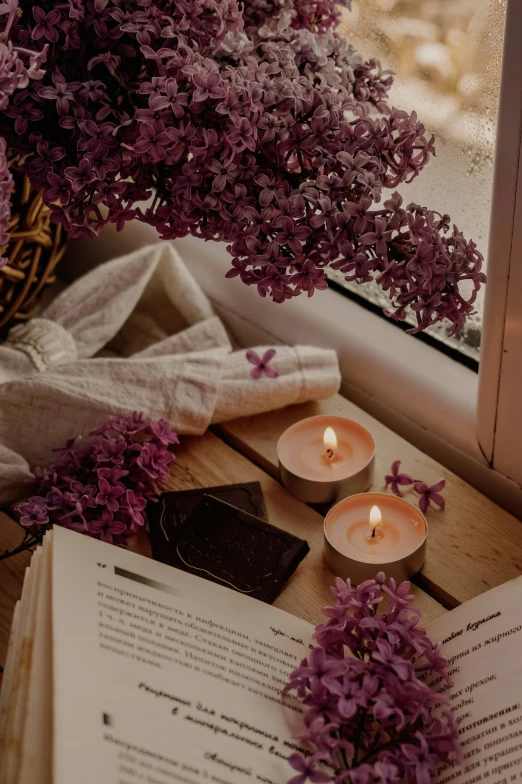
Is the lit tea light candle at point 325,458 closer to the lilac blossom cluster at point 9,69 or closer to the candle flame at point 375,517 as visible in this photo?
the candle flame at point 375,517

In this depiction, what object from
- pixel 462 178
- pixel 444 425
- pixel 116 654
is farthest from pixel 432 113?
pixel 116 654

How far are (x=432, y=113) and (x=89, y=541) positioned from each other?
1.75 feet

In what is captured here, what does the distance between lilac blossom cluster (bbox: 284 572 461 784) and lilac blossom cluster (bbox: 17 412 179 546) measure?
24 centimetres

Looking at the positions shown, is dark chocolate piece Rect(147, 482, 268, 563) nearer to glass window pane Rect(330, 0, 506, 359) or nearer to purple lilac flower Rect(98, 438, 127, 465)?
purple lilac flower Rect(98, 438, 127, 465)

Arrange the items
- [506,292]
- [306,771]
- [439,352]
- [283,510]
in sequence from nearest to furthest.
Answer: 1. [306,771]
2. [506,292]
3. [283,510]
4. [439,352]

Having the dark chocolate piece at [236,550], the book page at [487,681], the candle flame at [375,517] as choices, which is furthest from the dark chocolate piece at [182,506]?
the book page at [487,681]

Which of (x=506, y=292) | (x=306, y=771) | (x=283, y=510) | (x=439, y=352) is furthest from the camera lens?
(x=439, y=352)

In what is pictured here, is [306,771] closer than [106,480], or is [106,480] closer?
[306,771]

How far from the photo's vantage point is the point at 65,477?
2.48ft

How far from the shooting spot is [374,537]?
2.44ft

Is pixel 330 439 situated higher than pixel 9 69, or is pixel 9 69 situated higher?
pixel 9 69

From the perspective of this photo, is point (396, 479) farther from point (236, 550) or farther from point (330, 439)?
point (236, 550)

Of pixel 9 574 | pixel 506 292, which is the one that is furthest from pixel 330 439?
pixel 9 574

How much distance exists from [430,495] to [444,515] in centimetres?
2
